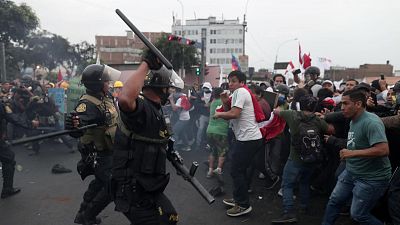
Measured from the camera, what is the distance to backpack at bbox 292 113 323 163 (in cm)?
433

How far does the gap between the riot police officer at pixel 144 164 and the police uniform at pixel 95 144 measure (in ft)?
4.33

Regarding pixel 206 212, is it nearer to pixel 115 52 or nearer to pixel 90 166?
pixel 90 166

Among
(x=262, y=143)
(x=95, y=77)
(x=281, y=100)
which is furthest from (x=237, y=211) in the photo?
(x=95, y=77)

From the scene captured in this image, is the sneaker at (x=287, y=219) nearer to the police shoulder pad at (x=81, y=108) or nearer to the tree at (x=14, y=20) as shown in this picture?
the police shoulder pad at (x=81, y=108)

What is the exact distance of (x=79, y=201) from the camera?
536 centimetres

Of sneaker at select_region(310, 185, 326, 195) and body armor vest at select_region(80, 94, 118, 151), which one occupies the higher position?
body armor vest at select_region(80, 94, 118, 151)

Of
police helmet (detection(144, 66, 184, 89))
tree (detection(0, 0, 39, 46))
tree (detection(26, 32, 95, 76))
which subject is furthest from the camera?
tree (detection(26, 32, 95, 76))

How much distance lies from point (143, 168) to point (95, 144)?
1.61 meters

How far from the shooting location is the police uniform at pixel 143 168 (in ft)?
8.60

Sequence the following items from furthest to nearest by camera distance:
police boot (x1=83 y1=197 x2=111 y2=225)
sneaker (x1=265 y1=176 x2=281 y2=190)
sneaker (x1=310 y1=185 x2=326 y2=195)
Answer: sneaker (x1=265 y1=176 x2=281 y2=190) < sneaker (x1=310 y1=185 x2=326 y2=195) < police boot (x1=83 y1=197 x2=111 y2=225)

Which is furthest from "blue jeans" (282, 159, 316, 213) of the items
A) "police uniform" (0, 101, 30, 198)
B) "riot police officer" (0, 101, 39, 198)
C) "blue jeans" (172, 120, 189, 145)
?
"blue jeans" (172, 120, 189, 145)

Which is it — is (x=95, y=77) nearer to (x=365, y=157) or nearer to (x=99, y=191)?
(x=99, y=191)

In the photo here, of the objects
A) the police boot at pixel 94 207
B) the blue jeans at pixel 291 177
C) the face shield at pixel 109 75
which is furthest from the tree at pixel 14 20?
the blue jeans at pixel 291 177

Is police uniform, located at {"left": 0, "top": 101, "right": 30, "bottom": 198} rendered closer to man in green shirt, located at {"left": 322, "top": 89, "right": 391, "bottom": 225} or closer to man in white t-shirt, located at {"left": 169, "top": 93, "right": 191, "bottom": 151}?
man in white t-shirt, located at {"left": 169, "top": 93, "right": 191, "bottom": 151}
